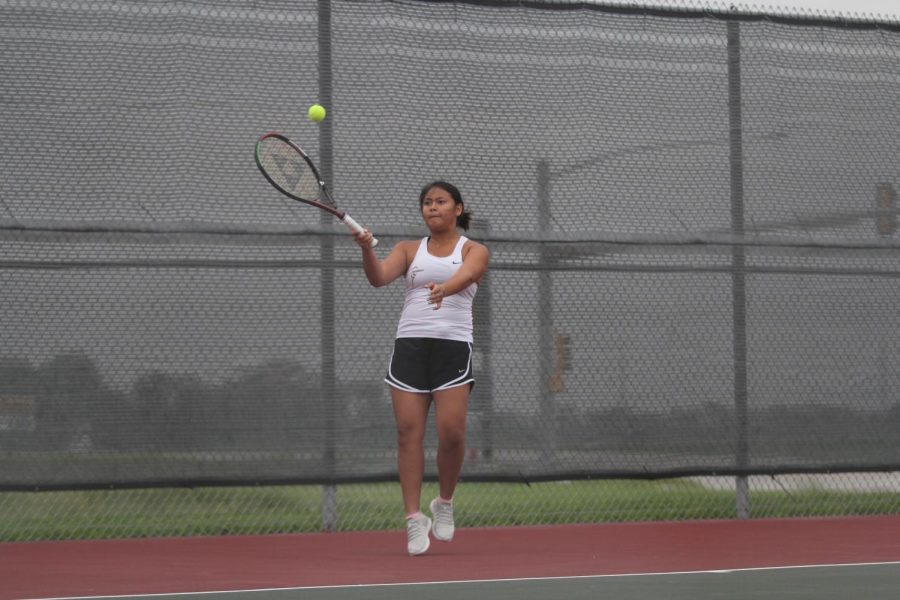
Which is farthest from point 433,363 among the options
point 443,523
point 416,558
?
point 416,558

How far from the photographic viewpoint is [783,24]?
777 centimetres

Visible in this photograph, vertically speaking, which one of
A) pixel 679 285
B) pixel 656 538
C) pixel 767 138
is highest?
pixel 767 138

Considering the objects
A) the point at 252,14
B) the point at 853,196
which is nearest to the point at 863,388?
the point at 853,196

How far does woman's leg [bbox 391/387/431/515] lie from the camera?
6090 millimetres

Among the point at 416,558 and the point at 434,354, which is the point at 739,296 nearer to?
the point at 434,354

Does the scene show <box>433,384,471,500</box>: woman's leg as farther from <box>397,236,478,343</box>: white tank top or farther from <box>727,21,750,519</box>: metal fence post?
<box>727,21,750,519</box>: metal fence post

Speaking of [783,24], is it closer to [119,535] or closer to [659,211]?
[659,211]

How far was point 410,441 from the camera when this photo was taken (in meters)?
6.09

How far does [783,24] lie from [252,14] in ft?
8.89

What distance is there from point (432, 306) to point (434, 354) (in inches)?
7.6

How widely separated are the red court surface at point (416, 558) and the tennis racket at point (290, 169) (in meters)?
1.39

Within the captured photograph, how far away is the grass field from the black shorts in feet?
3.80

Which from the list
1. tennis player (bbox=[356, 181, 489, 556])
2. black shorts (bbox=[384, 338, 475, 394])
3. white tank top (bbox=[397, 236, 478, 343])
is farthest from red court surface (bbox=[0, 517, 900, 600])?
white tank top (bbox=[397, 236, 478, 343])

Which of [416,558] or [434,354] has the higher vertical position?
[434,354]
